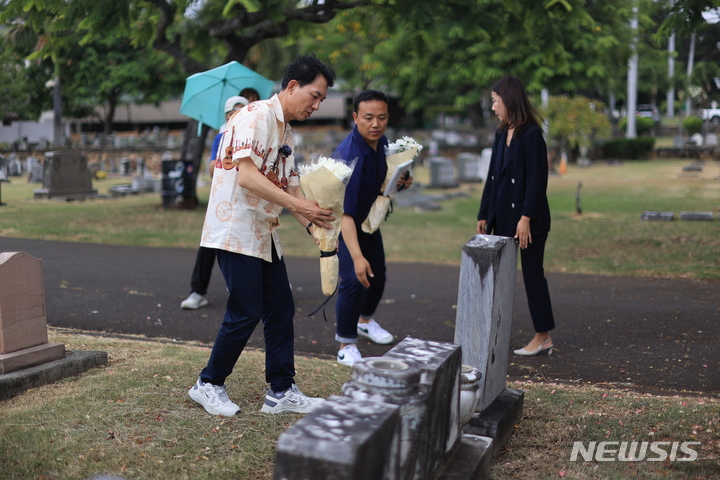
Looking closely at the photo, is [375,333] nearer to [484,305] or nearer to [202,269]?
[202,269]

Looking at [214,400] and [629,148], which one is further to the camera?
[629,148]

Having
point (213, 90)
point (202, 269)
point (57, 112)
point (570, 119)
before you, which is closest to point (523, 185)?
point (202, 269)

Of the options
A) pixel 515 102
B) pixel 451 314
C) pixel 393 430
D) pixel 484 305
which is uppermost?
pixel 515 102

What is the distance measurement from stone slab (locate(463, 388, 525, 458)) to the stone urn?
17cm

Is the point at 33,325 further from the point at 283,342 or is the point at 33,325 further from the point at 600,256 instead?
the point at 600,256

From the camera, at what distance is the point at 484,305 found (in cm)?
371

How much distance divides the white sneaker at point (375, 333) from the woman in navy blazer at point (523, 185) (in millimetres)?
1265

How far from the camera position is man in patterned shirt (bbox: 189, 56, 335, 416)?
3562mm

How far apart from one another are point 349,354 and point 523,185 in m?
1.78

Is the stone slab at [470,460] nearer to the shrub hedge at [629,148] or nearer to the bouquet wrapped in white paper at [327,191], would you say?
the bouquet wrapped in white paper at [327,191]

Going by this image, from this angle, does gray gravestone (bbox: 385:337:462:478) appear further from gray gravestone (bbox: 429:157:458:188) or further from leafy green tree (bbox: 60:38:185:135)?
leafy green tree (bbox: 60:38:185:135)

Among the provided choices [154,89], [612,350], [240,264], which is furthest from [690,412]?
[154,89]

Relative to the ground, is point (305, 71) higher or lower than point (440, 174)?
higher

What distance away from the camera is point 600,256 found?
10.1 m
